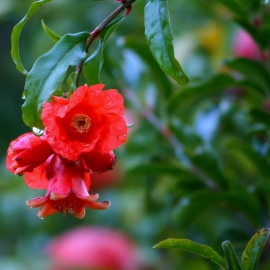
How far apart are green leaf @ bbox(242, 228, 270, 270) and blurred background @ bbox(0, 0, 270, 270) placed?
25 centimetres

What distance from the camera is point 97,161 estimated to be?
582mm

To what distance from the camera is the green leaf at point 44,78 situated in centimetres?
55

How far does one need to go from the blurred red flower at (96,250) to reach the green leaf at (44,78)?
2.90 ft

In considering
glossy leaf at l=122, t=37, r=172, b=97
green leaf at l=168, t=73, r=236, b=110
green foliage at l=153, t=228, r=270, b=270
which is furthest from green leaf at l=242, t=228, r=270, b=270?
glossy leaf at l=122, t=37, r=172, b=97

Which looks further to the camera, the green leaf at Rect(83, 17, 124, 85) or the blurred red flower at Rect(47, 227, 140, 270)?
the blurred red flower at Rect(47, 227, 140, 270)

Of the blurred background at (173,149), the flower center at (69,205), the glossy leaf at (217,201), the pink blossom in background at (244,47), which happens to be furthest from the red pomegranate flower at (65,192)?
the pink blossom in background at (244,47)

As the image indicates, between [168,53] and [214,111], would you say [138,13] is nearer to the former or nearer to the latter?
[214,111]

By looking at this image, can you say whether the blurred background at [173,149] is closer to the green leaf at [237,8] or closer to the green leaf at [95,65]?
the green leaf at [237,8]

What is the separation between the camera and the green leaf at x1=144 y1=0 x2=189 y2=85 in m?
0.55

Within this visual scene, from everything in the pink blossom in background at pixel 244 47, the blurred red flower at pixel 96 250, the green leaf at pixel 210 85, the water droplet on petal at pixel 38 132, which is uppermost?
the water droplet on petal at pixel 38 132

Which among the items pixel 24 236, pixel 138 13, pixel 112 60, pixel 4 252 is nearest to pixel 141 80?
pixel 112 60

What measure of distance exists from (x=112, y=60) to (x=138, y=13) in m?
0.47

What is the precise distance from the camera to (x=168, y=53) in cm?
55

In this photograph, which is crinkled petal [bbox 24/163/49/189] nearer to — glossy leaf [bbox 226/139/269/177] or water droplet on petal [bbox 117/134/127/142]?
water droplet on petal [bbox 117/134/127/142]
